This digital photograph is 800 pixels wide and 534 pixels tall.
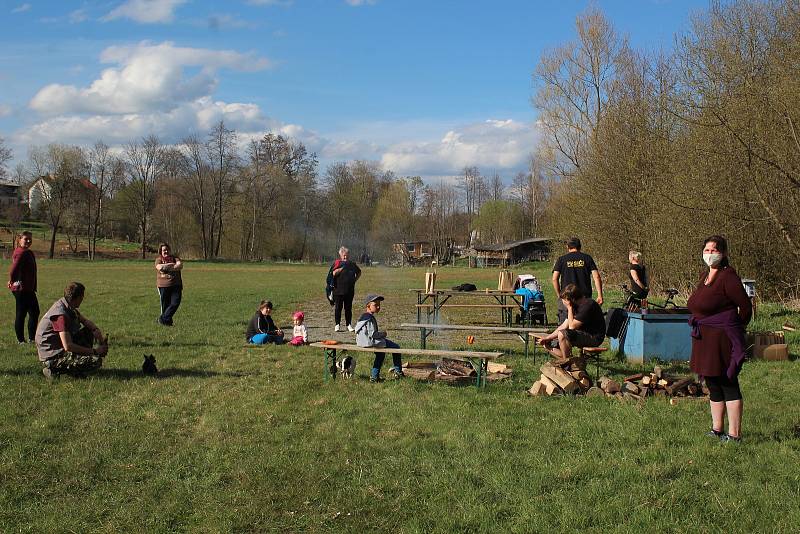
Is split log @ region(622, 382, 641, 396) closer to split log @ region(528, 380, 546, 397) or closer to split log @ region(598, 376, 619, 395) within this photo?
split log @ region(598, 376, 619, 395)

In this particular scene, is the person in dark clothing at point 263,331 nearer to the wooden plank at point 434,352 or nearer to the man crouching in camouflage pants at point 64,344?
the wooden plank at point 434,352

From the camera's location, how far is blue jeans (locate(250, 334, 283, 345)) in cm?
1178

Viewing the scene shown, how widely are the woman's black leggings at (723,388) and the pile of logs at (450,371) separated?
3.12 meters

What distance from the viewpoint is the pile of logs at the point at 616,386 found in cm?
751

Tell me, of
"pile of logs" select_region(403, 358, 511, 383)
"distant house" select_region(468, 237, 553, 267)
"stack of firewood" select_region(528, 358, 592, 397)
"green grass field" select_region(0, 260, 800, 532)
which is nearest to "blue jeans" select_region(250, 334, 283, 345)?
"green grass field" select_region(0, 260, 800, 532)

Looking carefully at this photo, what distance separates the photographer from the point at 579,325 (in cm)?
864

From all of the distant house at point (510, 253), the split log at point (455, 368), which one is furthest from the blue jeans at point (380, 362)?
the distant house at point (510, 253)

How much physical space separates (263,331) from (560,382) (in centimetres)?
596

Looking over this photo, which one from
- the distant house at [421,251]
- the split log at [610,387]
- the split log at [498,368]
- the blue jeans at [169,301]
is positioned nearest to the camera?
the split log at [610,387]

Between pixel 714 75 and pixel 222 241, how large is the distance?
226 feet

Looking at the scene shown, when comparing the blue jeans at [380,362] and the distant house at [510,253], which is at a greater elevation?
the distant house at [510,253]

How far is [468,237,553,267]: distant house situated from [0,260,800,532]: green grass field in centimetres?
6636

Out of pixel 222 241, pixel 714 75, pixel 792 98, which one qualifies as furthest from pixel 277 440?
pixel 222 241

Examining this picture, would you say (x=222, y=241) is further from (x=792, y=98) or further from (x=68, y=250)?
(x=792, y=98)
